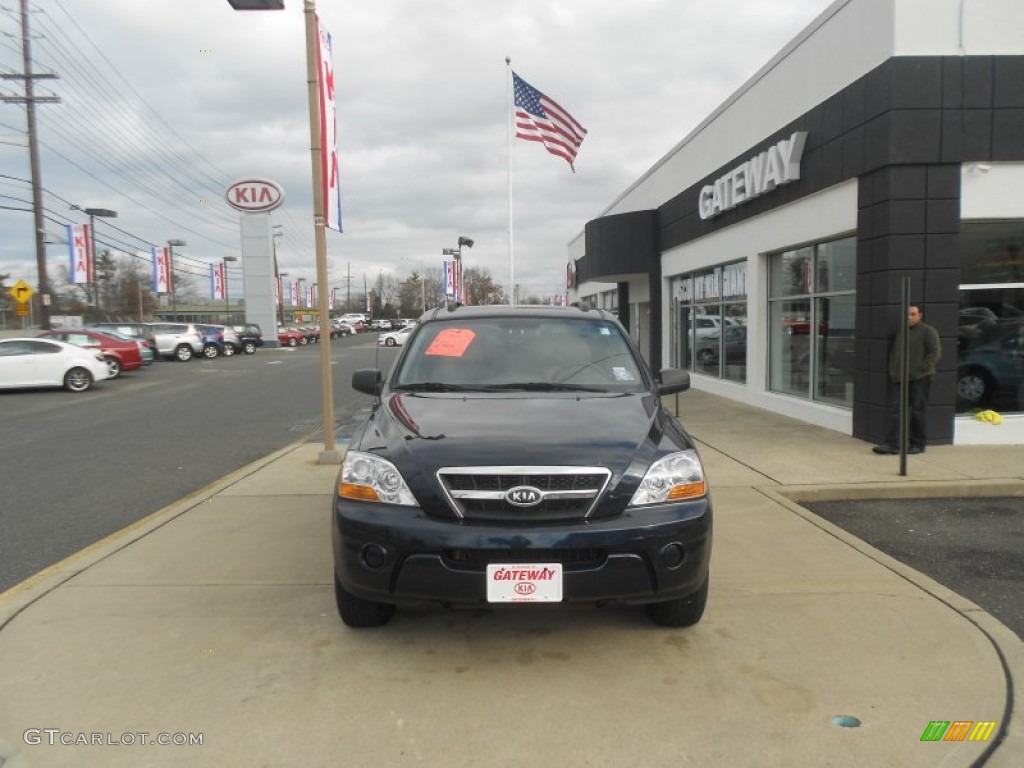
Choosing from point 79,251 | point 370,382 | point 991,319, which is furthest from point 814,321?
point 79,251

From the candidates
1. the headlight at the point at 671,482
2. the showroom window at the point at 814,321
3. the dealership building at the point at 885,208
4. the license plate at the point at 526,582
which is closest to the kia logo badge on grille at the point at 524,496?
the license plate at the point at 526,582

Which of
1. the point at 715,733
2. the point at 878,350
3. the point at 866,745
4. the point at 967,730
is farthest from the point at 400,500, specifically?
the point at 878,350

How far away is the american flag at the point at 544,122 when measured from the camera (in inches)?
682

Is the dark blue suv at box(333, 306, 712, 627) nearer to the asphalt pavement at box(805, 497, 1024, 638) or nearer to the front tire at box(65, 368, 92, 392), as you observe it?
the asphalt pavement at box(805, 497, 1024, 638)

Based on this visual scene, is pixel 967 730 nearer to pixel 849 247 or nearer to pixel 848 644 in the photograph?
pixel 848 644

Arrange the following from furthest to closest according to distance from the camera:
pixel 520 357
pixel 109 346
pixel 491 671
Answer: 1. pixel 109 346
2. pixel 520 357
3. pixel 491 671

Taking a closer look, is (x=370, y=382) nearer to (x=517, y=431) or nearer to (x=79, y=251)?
(x=517, y=431)

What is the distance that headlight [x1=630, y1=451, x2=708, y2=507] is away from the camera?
3.36 meters

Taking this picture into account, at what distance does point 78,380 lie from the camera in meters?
18.3

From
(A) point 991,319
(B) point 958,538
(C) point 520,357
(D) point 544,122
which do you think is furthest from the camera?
(D) point 544,122

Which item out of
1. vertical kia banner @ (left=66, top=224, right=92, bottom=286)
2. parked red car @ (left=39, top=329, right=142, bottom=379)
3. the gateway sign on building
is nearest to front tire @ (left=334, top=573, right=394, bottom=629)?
the gateway sign on building

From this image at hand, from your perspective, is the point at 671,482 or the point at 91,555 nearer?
the point at 671,482

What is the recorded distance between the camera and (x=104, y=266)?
85.2 meters

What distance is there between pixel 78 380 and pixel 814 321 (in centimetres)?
1712
